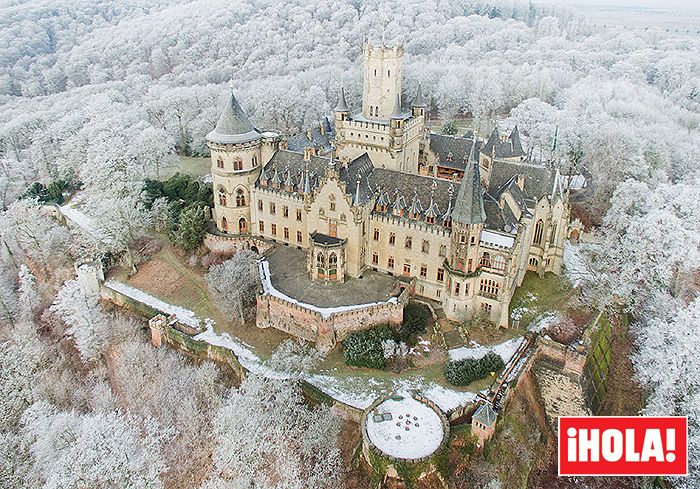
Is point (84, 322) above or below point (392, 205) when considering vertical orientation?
below

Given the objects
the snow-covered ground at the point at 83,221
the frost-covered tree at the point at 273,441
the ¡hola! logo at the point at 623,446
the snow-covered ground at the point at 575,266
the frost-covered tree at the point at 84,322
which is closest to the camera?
the ¡hola! logo at the point at 623,446

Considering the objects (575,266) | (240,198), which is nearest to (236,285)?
(240,198)

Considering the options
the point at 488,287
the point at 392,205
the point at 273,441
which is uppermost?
the point at 392,205

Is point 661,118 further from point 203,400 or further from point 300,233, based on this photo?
point 203,400

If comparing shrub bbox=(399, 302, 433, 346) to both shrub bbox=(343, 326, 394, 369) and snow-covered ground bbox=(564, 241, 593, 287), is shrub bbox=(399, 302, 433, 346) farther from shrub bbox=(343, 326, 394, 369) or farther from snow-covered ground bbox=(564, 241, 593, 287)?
snow-covered ground bbox=(564, 241, 593, 287)

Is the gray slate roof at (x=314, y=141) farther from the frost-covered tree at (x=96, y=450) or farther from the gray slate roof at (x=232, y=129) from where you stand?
the frost-covered tree at (x=96, y=450)

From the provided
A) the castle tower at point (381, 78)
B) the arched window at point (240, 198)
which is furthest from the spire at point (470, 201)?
the arched window at point (240, 198)

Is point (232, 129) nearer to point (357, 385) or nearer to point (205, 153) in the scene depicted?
point (357, 385)
